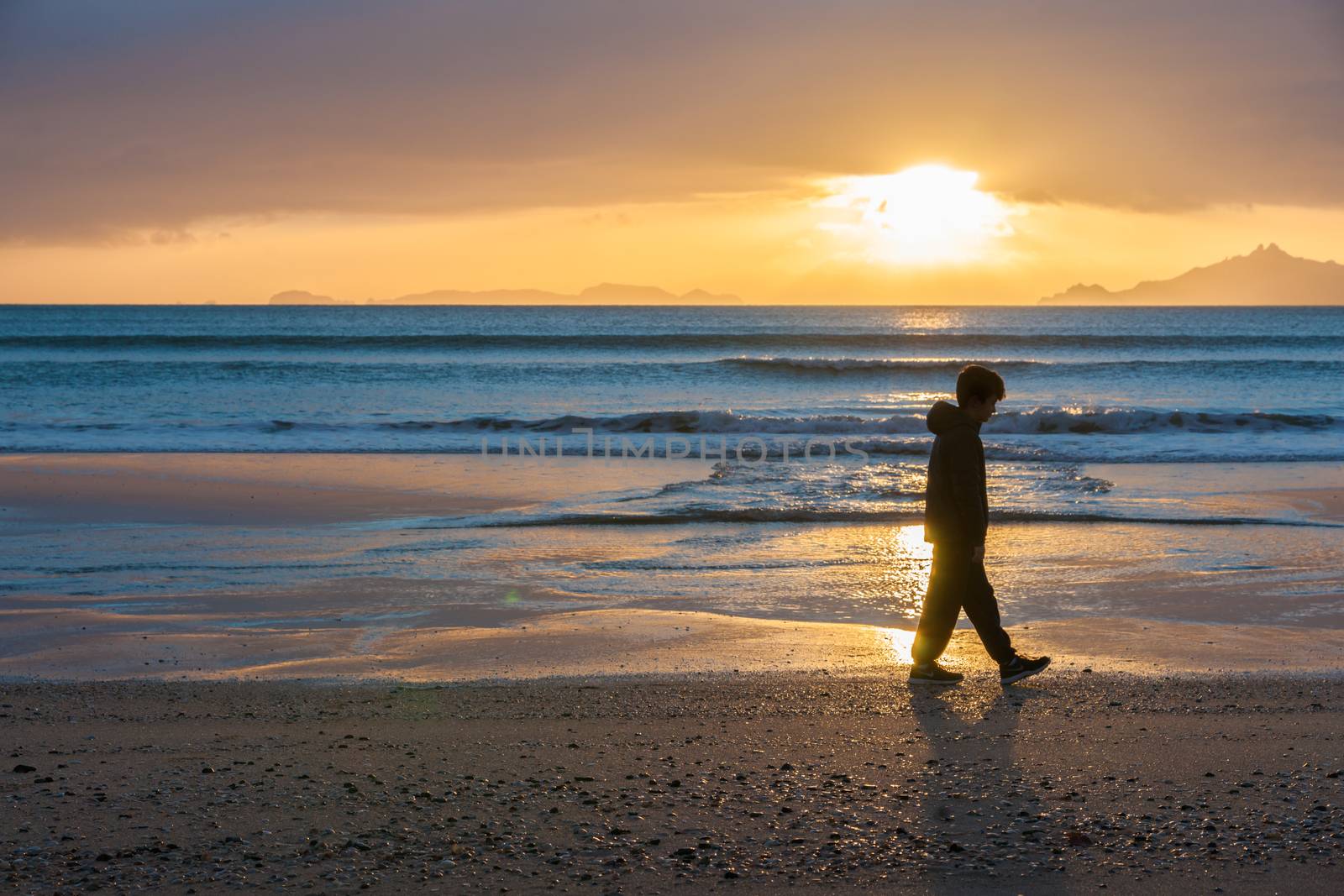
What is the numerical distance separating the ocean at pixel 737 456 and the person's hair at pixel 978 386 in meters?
1.75

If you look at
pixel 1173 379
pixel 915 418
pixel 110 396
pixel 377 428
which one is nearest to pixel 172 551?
pixel 377 428

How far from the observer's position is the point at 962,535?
568 centimetres

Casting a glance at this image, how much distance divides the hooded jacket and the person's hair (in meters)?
0.08

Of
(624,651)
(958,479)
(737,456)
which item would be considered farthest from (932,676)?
(737,456)

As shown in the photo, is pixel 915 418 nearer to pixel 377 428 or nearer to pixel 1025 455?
pixel 1025 455

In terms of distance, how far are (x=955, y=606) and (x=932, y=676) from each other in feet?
1.29

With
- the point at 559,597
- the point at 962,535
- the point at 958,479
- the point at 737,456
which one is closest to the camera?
the point at 958,479

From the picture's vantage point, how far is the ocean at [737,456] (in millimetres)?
8008

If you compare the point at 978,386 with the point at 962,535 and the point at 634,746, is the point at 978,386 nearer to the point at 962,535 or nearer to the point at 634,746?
the point at 962,535

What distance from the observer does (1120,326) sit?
2995 inches

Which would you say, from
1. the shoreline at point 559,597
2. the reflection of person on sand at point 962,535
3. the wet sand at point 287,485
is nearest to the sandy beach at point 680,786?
the reflection of person on sand at point 962,535

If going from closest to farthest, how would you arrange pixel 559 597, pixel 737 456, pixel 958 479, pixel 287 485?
pixel 958 479, pixel 559 597, pixel 287 485, pixel 737 456

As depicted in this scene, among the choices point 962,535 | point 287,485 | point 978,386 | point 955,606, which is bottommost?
point 287,485

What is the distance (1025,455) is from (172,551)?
11581mm
